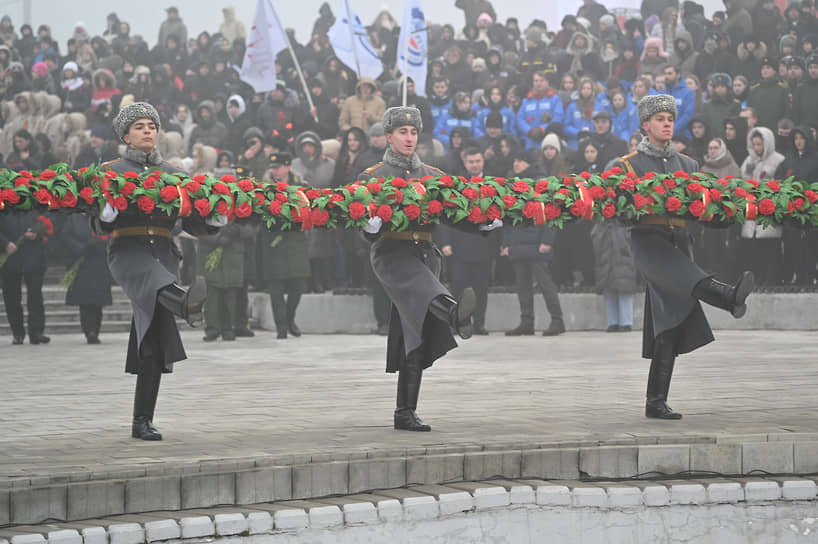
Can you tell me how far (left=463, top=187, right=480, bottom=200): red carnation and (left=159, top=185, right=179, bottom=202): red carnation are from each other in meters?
1.70

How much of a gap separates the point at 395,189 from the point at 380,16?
60.0 feet

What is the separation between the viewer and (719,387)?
9711mm

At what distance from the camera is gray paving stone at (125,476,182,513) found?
585 centimetres

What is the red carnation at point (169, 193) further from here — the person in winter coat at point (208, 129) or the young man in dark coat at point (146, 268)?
the person in winter coat at point (208, 129)

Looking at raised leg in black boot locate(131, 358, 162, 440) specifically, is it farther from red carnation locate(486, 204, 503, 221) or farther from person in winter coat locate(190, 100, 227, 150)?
person in winter coat locate(190, 100, 227, 150)

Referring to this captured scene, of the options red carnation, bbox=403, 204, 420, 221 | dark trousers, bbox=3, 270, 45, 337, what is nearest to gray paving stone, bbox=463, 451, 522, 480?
red carnation, bbox=403, 204, 420, 221

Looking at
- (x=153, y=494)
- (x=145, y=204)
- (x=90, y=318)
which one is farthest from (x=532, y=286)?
(x=153, y=494)

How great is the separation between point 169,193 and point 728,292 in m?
3.35

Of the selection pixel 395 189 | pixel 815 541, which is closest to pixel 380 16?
pixel 395 189

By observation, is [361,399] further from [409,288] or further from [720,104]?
[720,104]

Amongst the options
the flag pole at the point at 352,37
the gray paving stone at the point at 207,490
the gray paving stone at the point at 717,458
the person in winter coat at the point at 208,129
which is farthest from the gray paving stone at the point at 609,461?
the person in winter coat at the point at 208,129

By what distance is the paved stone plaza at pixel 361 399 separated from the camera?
694 centimetres

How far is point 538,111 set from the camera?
1869cm

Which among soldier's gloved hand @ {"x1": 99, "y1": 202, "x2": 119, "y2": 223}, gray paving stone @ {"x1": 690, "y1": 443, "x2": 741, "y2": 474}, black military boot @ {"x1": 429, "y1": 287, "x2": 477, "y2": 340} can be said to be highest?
soldier's gloved hand @ {"x1": 99, "y1": 202, "x2": 119, "y2": 223}
